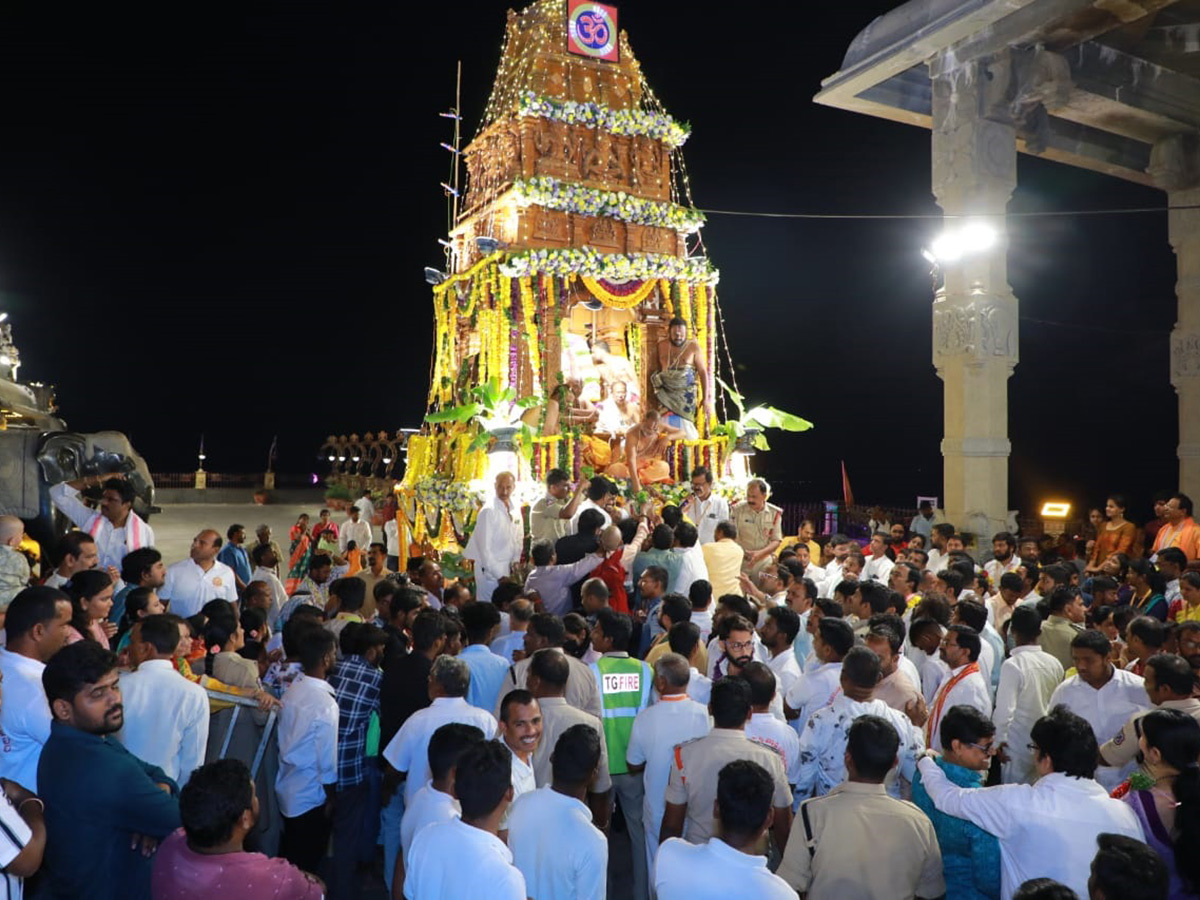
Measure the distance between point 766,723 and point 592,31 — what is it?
16313 millimetres

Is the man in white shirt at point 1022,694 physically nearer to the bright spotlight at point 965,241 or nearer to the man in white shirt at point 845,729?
the man in white shirt at point 845,729

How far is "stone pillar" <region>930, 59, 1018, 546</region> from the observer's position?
13.4m

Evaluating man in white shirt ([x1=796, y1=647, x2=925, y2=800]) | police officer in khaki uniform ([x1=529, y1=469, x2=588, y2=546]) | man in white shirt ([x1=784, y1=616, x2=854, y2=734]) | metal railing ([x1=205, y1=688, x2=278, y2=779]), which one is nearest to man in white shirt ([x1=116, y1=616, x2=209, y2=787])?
metal railing ([x1=205, y1=688, x2=278, y2=779])

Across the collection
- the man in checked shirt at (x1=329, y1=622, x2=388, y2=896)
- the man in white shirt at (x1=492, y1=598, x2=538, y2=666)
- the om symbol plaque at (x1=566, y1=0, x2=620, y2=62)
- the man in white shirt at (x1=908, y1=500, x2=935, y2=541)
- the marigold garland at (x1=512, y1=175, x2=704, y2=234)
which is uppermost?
the om symbol plaque at (x1=566, y1=0, x2=620, y2=62)

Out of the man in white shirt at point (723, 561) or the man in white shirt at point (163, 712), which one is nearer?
the man in white shirt at point (163, 712)

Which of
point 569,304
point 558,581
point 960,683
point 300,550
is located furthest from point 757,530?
point 569,304

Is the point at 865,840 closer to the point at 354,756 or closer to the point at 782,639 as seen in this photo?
the point at 782,639

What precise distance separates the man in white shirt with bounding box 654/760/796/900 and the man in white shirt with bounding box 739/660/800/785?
1153 mm

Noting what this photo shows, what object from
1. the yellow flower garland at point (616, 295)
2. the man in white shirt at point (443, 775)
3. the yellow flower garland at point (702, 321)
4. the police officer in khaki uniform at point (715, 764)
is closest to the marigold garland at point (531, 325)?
the yellow flower garland at point (616, 295)

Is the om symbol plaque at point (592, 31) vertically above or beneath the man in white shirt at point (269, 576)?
above

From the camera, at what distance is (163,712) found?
13.4 ft

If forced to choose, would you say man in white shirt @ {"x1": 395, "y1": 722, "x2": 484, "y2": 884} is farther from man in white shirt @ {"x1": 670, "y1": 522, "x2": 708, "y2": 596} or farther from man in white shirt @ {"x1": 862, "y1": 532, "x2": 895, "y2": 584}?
man in white shirt @ {"x1": 862, "y1": 532, "x2": 895, "y2": 584}

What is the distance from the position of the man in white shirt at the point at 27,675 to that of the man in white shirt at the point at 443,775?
58.4 inches

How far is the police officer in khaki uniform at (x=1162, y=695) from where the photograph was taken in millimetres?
4207
